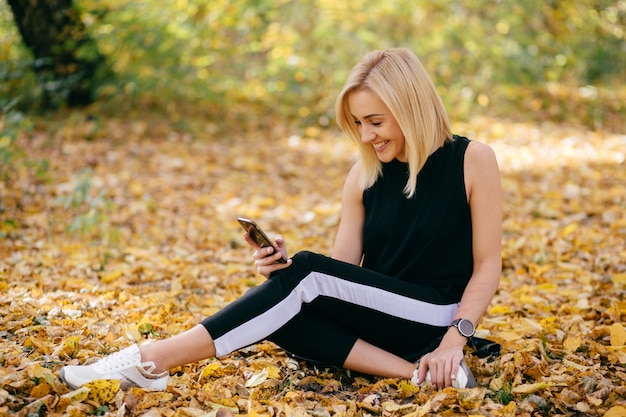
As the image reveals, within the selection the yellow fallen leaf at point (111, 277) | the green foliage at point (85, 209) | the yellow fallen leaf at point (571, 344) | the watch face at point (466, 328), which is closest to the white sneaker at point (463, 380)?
the watch face at point (466, 328)

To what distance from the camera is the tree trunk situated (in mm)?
6555

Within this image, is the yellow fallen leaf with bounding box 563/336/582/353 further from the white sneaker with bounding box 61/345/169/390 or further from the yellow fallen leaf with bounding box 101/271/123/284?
the yellow fallen leaf with bounding box 101/271/123/284

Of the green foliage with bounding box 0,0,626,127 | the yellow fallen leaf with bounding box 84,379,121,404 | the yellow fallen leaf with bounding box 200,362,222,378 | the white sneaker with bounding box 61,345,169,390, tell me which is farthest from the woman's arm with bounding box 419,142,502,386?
the green foliage with bounding box 0,0,626,127

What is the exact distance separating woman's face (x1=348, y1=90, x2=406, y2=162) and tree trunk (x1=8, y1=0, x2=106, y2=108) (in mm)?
4633

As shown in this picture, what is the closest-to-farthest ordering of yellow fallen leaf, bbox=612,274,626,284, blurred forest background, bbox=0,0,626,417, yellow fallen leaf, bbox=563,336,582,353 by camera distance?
blurred forest background, bbox=0,0,626,417
yellow fallen leaf, bbox=563,336,582,353
yellow fallen leaf, bbox=612,274,626,284

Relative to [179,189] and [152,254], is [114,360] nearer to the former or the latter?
[152,254]

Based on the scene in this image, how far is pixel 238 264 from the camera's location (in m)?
4.26

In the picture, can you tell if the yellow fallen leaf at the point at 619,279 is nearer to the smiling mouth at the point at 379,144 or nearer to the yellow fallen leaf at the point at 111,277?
the smiling mouth at the point at 379,144

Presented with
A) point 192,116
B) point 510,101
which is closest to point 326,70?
point 192,116

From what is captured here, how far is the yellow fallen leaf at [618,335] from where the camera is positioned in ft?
9.07

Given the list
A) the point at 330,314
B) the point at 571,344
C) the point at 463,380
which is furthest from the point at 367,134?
the point at 571,344

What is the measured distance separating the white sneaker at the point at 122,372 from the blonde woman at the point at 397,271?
0.02 meters

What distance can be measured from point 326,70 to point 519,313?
5509mm

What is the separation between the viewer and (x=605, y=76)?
8.80 metres
